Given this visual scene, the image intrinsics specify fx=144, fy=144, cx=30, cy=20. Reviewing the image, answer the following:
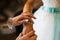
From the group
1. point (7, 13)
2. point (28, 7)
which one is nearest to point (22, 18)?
point (28, 7)

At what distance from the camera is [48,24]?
2.54ft

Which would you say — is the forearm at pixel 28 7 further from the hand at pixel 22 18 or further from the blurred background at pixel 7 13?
the blurred background at pixel 7 13

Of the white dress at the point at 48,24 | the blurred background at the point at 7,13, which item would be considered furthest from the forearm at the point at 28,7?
the blurred background at the point at 7,13

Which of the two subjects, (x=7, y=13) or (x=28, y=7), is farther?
(x=7, y=13)

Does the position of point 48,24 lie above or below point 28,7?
below

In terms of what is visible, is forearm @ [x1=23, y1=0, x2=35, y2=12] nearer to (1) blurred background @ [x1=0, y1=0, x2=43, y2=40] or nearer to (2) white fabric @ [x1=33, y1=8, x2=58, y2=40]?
(2) white fabric @ [x1=33, y1=8, x2=58, y2=40]

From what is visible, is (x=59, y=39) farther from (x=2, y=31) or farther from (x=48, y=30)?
(x=2, y=31)

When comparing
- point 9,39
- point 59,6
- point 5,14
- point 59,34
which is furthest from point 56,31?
point 9,39

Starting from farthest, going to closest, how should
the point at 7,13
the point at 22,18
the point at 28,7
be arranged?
the point at 7,13 → the point at 28,7 → the point at 22,18

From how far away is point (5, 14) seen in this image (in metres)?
1.38

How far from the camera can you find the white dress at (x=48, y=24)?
0.75 metres

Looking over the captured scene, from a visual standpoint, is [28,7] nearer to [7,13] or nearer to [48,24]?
[48,24]

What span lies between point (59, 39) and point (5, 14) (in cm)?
76

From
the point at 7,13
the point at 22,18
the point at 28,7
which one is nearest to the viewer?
the point at 22,18
